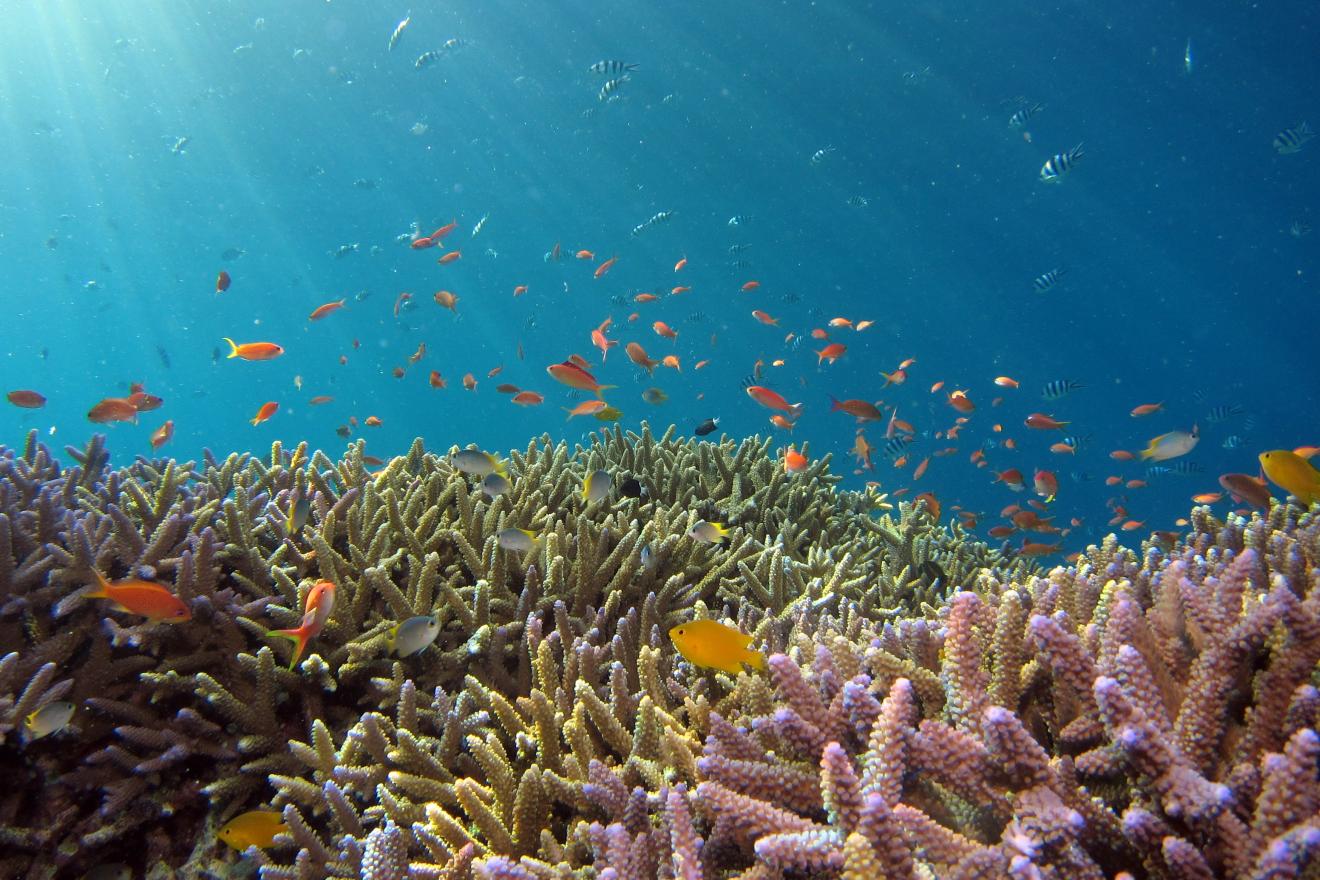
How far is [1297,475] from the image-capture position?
12.2 feet

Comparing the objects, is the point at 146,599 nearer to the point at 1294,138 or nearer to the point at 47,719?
the point at 47,719

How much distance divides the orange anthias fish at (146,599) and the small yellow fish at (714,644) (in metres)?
2.40

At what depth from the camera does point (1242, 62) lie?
28250 millimetres

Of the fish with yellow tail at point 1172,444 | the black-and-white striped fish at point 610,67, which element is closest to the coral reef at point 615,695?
the fish with yellow tail at point 1172,444

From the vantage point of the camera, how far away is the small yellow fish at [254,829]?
275cm

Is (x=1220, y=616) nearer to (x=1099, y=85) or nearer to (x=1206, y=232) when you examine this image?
(x=1099, y=85)

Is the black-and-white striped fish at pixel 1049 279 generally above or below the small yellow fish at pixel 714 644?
above

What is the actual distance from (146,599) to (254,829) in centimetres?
117

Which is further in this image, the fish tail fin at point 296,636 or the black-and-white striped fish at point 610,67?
the black-and-white striped fish at point 610,67

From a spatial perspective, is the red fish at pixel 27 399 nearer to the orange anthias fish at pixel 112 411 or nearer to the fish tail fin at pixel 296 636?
the orange anthias fish at pixel 112 411

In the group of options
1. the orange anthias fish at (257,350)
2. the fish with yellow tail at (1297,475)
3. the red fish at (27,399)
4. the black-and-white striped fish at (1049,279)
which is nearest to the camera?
the fish with yellow tail at (1297,475)

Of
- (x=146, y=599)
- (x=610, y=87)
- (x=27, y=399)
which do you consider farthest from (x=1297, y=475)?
(x=610, y=87)

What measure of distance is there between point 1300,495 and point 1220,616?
2.91m

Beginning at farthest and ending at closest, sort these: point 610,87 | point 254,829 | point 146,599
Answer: point 610,87 → point 146,599 → point 254,829
